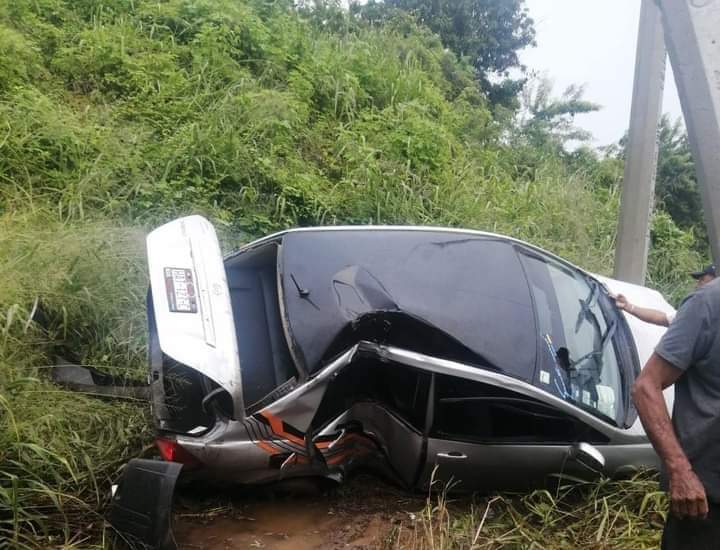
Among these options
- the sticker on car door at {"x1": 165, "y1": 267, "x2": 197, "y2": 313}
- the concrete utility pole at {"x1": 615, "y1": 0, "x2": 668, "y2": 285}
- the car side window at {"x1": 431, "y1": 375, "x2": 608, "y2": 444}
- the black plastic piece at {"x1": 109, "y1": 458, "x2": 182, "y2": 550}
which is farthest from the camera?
the concrete utility pole at {"x1": 615, "y1": 0, "x2": 668, "y2": 285}

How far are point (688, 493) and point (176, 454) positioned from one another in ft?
6.18

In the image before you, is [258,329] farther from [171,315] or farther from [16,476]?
[16,476]

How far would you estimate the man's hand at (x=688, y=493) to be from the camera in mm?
1785

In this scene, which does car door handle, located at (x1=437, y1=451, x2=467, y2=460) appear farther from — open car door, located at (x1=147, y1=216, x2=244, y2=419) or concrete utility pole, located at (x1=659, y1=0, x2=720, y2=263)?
concrete utility pole, located at (x1=659, y1=0, x2=720, y2=263)

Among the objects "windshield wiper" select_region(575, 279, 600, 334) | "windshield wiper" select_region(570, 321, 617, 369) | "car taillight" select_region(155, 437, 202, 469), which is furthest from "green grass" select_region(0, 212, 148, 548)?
"windshield wiper" select_region(575, 279, 600, 334)

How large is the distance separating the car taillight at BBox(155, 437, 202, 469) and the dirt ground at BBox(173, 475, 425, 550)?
386 millimetres

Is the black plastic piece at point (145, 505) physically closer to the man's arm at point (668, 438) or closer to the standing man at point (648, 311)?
the man's arm at point (668, 438)

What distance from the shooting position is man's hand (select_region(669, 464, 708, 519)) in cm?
179

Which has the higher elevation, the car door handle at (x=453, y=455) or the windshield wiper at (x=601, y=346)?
the windshield wiper at (x=601, y=346)

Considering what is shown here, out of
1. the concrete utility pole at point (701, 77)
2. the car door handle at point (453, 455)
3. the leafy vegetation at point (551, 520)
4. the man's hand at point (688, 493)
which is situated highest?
the concrete utility pole at point (701, 77)

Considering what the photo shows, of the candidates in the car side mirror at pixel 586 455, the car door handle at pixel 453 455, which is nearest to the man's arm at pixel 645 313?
the car side mirror at pixel 586 455

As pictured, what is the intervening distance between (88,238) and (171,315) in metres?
1.76

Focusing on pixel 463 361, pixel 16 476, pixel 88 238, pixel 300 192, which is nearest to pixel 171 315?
pixel 16 476

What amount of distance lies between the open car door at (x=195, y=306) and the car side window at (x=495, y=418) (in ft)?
3.24
